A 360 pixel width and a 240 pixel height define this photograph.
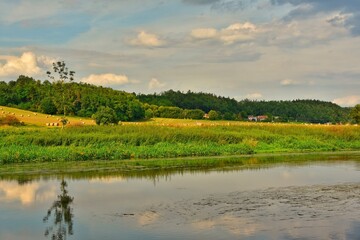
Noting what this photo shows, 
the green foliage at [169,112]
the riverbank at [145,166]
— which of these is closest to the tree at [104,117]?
the riverbank at [145,166]

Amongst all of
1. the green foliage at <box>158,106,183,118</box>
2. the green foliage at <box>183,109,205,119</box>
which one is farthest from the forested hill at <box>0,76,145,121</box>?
the green foliage at <box>183,109,205,119</box>

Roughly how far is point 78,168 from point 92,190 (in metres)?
7.07

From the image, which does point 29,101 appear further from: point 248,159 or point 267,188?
point 267,188

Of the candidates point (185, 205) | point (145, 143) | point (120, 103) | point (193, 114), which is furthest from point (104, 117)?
→ point (193, 114)

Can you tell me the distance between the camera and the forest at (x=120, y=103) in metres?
73.7

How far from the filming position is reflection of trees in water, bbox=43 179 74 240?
14.4 metres

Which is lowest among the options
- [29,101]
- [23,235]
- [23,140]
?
[23,235]

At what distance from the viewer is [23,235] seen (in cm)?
1423

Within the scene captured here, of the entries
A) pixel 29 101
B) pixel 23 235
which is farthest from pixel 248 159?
pixel 29 101

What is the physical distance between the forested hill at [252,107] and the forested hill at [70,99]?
27.6 metres

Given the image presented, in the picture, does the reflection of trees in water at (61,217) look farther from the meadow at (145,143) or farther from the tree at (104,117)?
the tree at (104,117)

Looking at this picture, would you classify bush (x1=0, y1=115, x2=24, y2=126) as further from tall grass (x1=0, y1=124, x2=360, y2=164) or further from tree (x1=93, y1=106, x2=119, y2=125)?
tall grass (x1=0, y1=124, x2=360, y2=164)

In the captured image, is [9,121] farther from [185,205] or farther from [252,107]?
[252,107]

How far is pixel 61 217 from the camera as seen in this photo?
54.5 feet
